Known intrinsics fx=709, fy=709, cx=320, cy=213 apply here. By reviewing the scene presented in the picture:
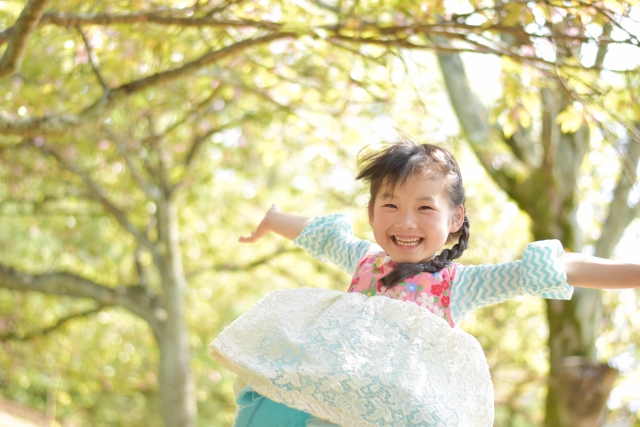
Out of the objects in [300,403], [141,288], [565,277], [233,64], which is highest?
[233,64]

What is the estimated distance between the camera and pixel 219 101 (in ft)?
18.8

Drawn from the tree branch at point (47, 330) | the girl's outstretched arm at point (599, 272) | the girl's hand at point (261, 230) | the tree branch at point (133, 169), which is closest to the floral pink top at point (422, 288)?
the girl's outstretched arm at point (599, 272)

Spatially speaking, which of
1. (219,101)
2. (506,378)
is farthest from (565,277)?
(506,378)

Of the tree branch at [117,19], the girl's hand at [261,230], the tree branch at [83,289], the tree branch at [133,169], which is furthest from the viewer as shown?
the tree branch at [83,289]

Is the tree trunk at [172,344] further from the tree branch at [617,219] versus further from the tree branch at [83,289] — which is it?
the tree branch at [617,219]

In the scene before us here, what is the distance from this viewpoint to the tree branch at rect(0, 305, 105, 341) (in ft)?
21.2

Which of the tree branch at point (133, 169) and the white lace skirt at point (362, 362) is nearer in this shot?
the white lace skirt at point (362, 362)

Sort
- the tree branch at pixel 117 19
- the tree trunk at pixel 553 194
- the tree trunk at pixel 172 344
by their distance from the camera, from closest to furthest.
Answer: the tree branch at pixel 117 19 → the tree trunk at pixel 553 194 → the tree trunk at pixel 172 344

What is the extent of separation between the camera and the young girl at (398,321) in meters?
1.47

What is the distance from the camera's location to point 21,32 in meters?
2.19

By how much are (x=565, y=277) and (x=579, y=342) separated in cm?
376

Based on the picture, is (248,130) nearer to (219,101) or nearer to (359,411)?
(219,101)

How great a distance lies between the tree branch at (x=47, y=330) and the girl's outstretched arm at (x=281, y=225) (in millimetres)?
4580

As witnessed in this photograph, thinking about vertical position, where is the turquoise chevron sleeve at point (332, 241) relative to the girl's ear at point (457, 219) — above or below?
below
